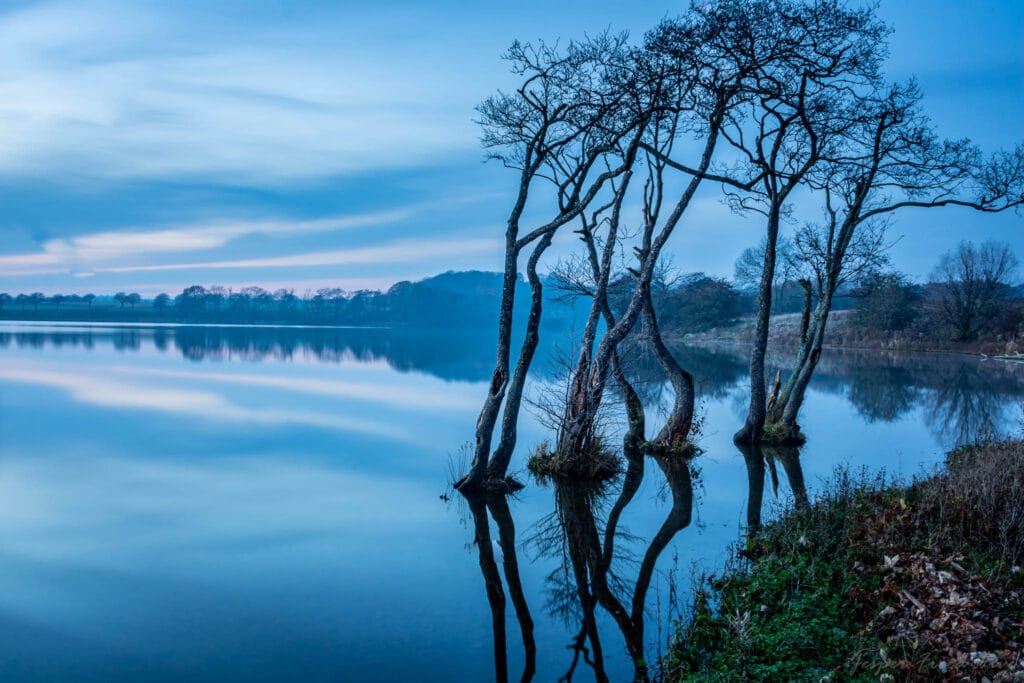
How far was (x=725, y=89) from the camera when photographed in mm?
15570

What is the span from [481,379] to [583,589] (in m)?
30.1

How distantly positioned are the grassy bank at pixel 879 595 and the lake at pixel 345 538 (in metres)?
0.84

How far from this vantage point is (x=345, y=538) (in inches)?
447

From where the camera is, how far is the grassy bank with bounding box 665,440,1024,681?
5.88 m

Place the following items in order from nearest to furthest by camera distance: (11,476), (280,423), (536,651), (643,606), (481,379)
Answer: (536,651) → (643,606) → (11,476) → (280,423) → (481,379)

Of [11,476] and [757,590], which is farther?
[11,476]

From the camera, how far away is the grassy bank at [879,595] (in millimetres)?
5883

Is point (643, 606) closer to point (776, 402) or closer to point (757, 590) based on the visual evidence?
point (757, 590)

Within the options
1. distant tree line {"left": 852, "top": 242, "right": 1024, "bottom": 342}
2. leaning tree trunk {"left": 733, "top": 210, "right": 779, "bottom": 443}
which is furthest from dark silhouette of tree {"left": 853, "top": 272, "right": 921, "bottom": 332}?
leaning tree trunk {"left": 733, "top": 210, "right": 779, "bottom": 443}

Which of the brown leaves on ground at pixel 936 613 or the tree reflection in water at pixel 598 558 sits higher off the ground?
the brown leaves on ground at pixel 936 613

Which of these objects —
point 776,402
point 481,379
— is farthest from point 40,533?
point 481,379

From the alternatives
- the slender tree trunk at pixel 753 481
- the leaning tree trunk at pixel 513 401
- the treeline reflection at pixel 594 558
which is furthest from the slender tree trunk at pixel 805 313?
the leaning tree trunk at pixel 513 401

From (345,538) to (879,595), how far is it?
7.27 metres

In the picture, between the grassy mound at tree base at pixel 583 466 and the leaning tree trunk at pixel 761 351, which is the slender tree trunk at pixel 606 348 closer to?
the grassy mound at tree base at pixel 583 466
